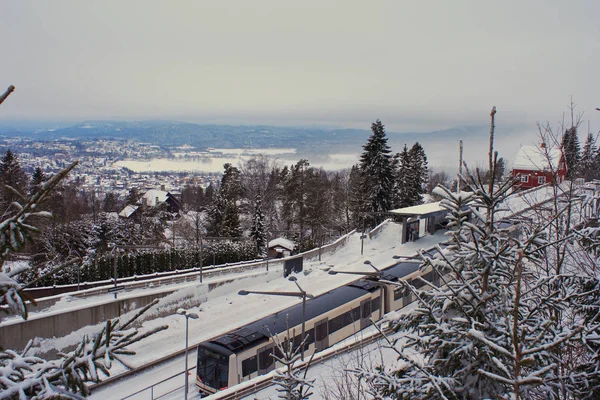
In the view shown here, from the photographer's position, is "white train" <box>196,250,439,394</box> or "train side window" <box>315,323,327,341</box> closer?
"white train" <box>196,250,439,394</box>

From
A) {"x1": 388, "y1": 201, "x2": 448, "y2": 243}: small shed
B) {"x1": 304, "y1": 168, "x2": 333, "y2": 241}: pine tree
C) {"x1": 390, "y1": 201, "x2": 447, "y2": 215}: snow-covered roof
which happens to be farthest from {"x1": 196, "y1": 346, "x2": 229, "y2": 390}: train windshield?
{"x1": 304, "y1": 168, "x2": 333, "y2": 241}: pine tree

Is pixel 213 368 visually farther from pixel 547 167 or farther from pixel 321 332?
pixel 547 167

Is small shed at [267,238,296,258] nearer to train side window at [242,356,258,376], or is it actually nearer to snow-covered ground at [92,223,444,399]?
snow-covered ground at [92,223,444,399]

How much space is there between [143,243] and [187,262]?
11134 mm

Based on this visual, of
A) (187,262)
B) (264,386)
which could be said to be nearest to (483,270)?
(264,386)

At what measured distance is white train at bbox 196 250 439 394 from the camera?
1491cm

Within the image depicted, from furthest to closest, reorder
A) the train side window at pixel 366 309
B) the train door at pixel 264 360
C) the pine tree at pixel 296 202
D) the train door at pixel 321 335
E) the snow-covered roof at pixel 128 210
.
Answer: the snow-covered roof at pixel 128 210 < the pine tree at pixel 296 202 < the train side window at pixel 366 309 < the train door at pixel 321 335 < the train door at pixel 264 360

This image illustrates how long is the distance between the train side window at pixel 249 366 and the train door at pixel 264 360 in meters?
0.22

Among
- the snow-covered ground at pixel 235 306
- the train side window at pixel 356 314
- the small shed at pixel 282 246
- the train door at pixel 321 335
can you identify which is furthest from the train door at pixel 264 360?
the small shed at pixel 282 246

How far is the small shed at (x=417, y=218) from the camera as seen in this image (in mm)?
30141

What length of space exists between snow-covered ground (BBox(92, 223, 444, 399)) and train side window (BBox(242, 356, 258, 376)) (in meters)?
4.54

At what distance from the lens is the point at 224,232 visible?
41.3 metres

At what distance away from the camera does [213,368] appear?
49.6 ft

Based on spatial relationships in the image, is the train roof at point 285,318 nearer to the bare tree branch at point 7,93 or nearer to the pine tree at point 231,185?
the bare tree branch at point 7,93
